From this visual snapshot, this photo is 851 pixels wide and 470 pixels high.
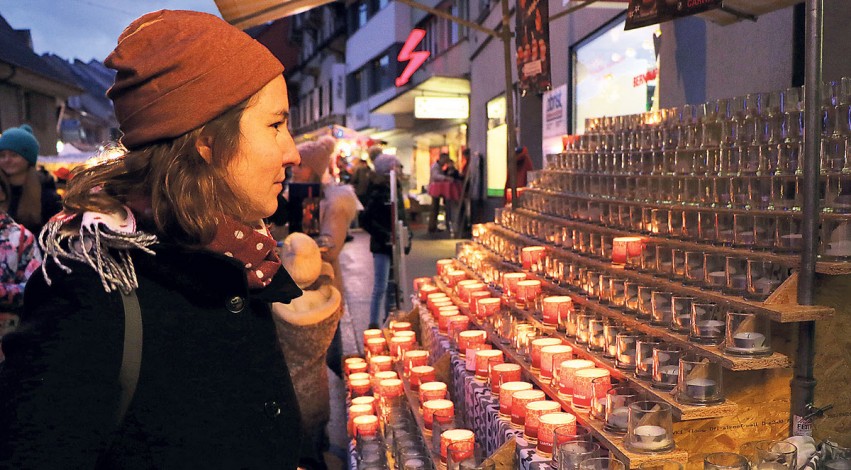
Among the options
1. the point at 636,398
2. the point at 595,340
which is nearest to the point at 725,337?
the point at 636,398

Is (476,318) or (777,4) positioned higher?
(777,4)

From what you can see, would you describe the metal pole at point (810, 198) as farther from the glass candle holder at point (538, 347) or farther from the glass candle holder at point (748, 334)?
the glass candle holder at point (538, 347)

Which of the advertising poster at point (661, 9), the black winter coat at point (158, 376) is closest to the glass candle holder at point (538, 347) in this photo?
the advertising poster at point (661, 9)

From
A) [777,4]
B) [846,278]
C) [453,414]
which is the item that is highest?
[777,4]

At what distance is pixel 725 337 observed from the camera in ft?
8.44

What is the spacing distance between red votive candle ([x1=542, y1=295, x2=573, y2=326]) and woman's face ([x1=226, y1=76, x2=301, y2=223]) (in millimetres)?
2323

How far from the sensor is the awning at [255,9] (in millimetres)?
5359

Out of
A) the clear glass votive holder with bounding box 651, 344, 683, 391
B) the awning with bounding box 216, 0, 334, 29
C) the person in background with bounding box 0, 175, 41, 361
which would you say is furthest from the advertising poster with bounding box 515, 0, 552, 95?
the person in background with bounding box 0, 175, 41, 361

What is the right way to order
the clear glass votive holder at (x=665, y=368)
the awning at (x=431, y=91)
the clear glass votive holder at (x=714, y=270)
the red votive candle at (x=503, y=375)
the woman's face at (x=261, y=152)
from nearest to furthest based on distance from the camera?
1. the woman's face at (x=261, y=152)
2. the clear glass votive holder at (x=665, y=368)
3. the clear glass votive holder at (x=714, y=270)
4. the red votive candle at (x=503, y=375)
5. the awning at (x=431, y=91)

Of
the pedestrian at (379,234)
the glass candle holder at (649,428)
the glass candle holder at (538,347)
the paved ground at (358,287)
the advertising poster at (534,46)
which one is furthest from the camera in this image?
the pedestrian at (379,234)

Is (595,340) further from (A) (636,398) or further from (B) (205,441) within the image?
(B) (205,441)

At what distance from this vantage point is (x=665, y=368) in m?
2.64

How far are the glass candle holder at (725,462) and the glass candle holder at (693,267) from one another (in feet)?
2.85

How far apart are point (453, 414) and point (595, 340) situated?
0.99 m
